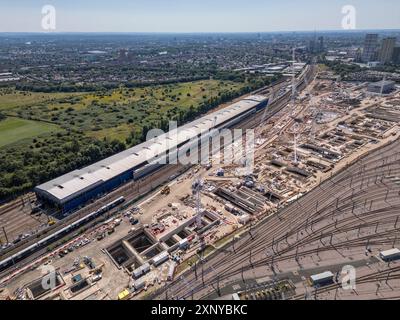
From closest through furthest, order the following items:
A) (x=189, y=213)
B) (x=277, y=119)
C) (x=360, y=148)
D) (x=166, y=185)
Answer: (x=189, y=213)
(x=166, y=185)
(x=360, y=148)
(x=277, y=119)

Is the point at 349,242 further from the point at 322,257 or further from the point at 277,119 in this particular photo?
the point at 277,119

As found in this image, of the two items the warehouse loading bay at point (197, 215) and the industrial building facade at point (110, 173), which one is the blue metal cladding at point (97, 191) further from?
the warehouse loading bay at point (197, 215)

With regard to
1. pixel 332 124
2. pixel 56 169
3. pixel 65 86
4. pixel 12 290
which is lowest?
pixel 12 290

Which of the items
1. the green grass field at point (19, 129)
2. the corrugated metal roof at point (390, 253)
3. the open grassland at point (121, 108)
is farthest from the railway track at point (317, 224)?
the green grass field at point (19, 129)

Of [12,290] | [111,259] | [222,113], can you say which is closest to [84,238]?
[111,259]

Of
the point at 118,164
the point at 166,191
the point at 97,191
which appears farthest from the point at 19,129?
the point at 166,191

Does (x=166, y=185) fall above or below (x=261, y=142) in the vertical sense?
below

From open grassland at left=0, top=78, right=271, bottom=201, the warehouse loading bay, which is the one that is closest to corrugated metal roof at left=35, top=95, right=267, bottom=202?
open grassland at left=0, top=78, right=271, bottom=201
